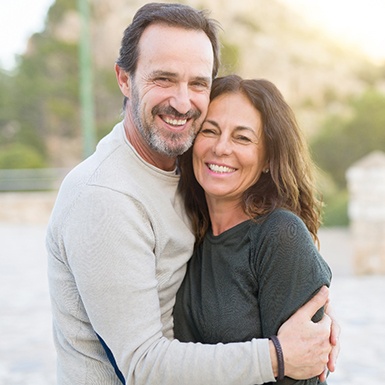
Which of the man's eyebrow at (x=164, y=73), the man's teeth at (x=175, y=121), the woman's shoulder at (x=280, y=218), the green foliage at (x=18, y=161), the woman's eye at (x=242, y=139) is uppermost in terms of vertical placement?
the man's eyebrow at (x=164, y=73)

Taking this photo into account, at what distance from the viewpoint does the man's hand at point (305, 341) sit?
76.7 inches

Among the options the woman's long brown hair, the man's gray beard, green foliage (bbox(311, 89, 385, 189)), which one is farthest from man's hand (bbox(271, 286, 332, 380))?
green foliage (bbox(311, 89, 385, 189))

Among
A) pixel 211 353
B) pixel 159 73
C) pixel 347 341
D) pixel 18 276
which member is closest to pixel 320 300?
pixel 211 353

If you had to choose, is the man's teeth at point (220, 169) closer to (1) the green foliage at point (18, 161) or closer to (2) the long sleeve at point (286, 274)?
(2) the long sleeve at point (286, 274)

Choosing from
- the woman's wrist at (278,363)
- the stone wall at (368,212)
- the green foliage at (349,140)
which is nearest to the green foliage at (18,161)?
the green foliage at (349,140)

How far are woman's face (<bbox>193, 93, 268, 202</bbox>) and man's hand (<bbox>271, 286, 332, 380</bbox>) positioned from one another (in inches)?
21.1

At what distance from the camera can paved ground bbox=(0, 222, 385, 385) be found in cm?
541

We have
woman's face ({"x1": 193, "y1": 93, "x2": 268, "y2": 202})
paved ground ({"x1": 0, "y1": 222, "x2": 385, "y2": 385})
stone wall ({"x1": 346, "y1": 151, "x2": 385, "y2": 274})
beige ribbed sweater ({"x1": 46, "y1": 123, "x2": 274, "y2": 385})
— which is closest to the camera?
beige ribbed sweater ({"x1": 46, "y1": 123, "x2": 274, "y2": 385})

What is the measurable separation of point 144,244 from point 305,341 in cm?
57

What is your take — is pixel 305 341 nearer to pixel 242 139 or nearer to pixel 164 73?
pixel 242 139

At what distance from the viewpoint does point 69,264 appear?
1.97 m

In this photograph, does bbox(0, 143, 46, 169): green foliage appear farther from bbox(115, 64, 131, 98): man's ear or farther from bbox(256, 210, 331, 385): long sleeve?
bbox(256, 210, 331, 385): long sleeve

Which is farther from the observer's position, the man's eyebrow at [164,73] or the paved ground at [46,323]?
the paved ground at [46,323]

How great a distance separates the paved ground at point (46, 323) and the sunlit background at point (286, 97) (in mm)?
18
